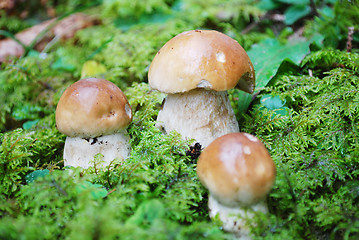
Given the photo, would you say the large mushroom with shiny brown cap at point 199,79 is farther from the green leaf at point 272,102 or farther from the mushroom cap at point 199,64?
the green leaf at point 272,102

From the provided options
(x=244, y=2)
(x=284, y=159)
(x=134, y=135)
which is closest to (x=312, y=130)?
(x=284, y=159)

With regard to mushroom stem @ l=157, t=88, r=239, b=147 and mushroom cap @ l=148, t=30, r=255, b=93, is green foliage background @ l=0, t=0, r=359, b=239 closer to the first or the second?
mushroom stem @ l=157, t=88, r=239, b=147

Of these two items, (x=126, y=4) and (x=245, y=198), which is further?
(x=126, y=4)

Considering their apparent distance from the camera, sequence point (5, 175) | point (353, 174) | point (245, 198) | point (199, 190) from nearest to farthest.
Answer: point (245, 198) → point (199, 190) → point (353, 174) → point (5, 175)

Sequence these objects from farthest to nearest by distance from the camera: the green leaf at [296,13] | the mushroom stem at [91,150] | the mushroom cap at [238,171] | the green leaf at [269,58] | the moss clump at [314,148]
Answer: the green leaf at [296,13], the green leaf at [269,58], the mushroom stem at [91,150], the moss clump at [314,148], the mushroom cap at [238,171]

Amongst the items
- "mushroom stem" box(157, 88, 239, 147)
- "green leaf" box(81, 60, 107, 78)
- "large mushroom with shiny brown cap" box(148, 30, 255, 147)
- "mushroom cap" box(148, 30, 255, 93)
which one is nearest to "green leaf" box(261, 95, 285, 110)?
"large mushroom with shiny brown cap" box(148, 30, 255, 147)

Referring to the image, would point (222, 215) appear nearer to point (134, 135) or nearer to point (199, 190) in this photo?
point (199, 190)

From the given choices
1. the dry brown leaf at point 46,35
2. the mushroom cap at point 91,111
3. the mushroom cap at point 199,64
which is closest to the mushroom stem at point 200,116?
the mushroom cap at point 199,64
